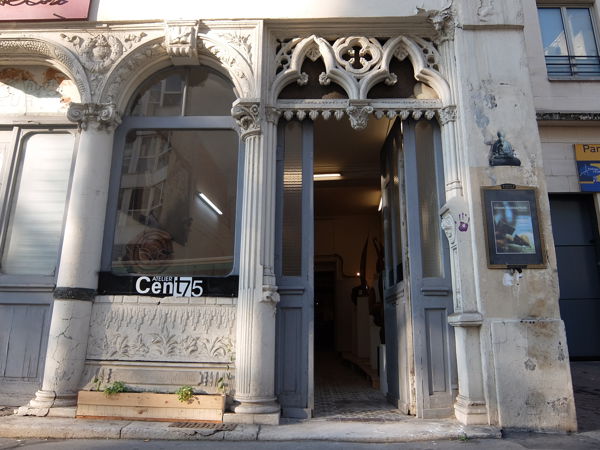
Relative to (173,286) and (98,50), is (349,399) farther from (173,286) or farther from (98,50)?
(98,50)

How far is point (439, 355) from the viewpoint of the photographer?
5.02 m

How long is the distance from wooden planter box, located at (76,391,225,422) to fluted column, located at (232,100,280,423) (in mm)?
292

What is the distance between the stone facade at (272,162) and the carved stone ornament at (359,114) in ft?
0.07

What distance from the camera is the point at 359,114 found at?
5477 millimetres

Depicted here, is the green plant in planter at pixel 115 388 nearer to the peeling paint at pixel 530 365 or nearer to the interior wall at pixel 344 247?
the peeling paint at pixel 530 365

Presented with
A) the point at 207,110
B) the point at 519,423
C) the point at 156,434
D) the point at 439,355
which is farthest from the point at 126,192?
the point at 519,423

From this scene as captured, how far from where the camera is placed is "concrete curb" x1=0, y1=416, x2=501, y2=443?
13.5 feet

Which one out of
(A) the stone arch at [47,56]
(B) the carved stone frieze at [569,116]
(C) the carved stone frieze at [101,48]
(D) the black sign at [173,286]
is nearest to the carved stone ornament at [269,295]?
(D) the black sign at [173,286]

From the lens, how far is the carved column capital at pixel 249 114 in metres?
5.31

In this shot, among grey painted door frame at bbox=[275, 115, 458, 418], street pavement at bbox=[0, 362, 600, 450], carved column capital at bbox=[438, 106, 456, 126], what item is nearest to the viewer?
street pavement at bbox=[0, 362, 600, 450]

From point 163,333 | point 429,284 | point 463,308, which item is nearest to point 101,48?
point 163,333

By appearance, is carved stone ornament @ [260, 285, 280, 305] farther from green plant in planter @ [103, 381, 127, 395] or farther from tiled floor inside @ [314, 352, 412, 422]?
green plant in planter @ [103, 381, 127, 395]

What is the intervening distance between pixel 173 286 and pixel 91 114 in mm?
2535

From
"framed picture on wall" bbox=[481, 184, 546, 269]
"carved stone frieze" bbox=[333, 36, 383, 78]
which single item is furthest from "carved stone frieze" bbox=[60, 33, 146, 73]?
"framed picture on wall" bbox=[481, 184, 546, 269]
